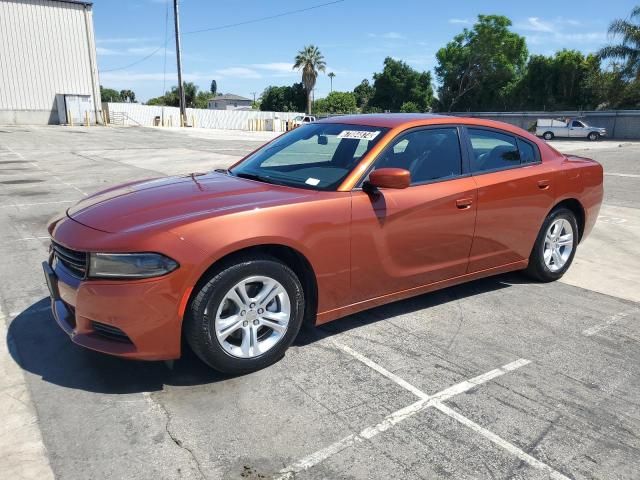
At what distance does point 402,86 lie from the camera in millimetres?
68938

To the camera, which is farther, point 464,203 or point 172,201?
point 464,203

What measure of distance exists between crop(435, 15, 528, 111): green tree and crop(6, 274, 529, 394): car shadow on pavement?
2313 inches

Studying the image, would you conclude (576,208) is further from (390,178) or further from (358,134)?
(390,178)

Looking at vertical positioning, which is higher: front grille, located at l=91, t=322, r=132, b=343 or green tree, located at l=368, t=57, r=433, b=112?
green tree, located at l=368, t=57, r=433, b=112

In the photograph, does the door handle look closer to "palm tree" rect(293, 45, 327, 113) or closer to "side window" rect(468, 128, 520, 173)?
"side window" rect(468, 128, 520, 173)

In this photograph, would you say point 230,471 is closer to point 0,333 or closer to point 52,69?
point 0,333

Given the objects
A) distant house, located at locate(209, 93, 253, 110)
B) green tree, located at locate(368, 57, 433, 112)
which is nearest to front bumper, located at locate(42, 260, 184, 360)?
green tree, located at locate(368, 57, 433, 112)

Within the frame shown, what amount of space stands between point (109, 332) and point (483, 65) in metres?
63.4

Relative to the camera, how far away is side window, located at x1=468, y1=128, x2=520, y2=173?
439 cm

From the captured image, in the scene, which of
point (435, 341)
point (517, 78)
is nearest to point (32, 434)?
point (435, 341)

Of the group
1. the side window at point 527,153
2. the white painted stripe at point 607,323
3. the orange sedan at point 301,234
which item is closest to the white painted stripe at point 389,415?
the orange sedan at point 301,234

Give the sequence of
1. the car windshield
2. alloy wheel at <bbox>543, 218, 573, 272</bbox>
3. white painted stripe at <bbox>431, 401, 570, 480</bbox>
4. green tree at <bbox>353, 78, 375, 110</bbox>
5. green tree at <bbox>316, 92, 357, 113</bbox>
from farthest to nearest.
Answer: green tree at <bbox>353, 78, 375, 110</bbox> → green tree at <bbox>316, 92, 357, 113</bbox> → alloy wheel at <bbox>543, 218, 573, 272</bbox> → the car windshield → white painted stripe at <bbox>431, 401, 570, 480</bbox>

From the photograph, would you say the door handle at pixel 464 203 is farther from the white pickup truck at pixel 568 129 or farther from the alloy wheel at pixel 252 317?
the white pickup truck at pixel 568 129

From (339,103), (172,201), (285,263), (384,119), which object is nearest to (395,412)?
(285,263)
